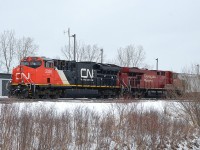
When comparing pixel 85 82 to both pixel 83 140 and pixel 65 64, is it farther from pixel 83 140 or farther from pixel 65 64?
pixel 83 140

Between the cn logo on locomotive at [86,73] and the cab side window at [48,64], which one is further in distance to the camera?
the cn logo on locomotive at [86,73]

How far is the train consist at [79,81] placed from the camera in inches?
840

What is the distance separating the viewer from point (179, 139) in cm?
1480

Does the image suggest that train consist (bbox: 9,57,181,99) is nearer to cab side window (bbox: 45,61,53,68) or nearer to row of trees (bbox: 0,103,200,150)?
cab side window (bbox: 45,61,53,68)

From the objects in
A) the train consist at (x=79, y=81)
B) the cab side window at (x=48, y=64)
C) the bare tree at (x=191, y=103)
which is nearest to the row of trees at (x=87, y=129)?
the bare tree at (x=191, y=103)

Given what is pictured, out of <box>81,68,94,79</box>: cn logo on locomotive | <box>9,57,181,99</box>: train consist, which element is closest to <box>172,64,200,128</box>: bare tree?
<box>9,57,181,99</box>: train consist

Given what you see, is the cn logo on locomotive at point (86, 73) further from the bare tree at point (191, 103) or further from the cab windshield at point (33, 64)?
the bare tree at point (191, 103)

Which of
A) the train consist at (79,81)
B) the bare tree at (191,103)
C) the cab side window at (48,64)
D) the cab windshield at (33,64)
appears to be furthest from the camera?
the cab side window at (48,64)

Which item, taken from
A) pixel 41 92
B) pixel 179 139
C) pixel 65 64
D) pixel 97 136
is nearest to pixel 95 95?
pixel 65 64

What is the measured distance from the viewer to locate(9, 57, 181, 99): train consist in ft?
70.0

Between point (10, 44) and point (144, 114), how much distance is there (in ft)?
149

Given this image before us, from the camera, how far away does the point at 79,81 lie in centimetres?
2428

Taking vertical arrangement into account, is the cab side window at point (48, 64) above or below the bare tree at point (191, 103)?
above

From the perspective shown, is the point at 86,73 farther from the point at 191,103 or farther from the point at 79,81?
the point at 191,103
